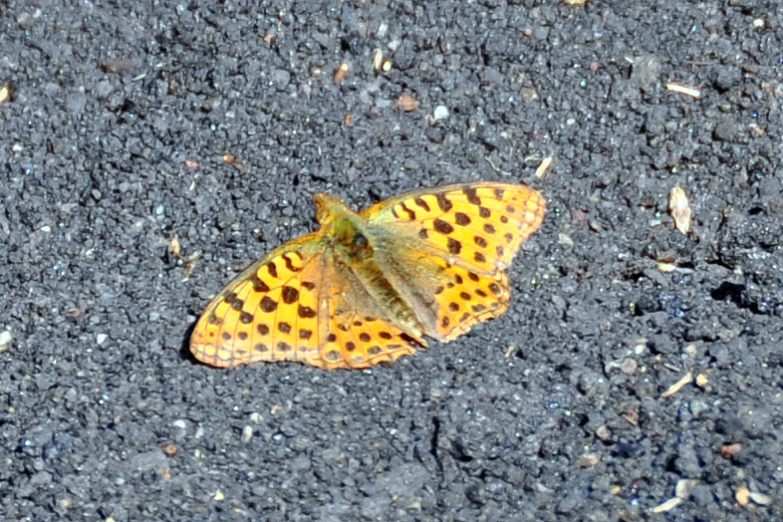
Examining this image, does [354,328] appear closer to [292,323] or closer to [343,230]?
[292,323]

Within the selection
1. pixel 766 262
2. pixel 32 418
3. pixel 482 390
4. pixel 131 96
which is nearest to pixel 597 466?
pixel 482 390

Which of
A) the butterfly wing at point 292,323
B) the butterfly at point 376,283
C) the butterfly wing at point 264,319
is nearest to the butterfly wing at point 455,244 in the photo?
the butterfly at point 376,283

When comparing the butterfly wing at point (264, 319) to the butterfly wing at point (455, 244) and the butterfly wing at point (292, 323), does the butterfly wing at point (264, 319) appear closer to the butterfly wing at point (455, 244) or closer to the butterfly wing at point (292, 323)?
the butterfly wing at point (292, 323)

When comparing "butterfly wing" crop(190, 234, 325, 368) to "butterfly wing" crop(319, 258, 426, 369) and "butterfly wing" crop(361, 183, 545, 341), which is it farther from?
"butterfly wing" crop(361, 183, 545, 341)

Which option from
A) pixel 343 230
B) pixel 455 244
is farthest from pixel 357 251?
pixel 455 244

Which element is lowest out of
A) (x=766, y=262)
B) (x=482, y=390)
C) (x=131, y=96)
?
(x=482, y=390)

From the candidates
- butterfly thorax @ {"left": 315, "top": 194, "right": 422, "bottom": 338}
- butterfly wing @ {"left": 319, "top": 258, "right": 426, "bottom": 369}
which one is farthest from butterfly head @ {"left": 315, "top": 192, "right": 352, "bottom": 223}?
butterfly wing @ {"left": 319, "top": 258, "right": 426, "bottom": 369}

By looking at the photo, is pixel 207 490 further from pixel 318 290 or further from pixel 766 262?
pixel 766 262
